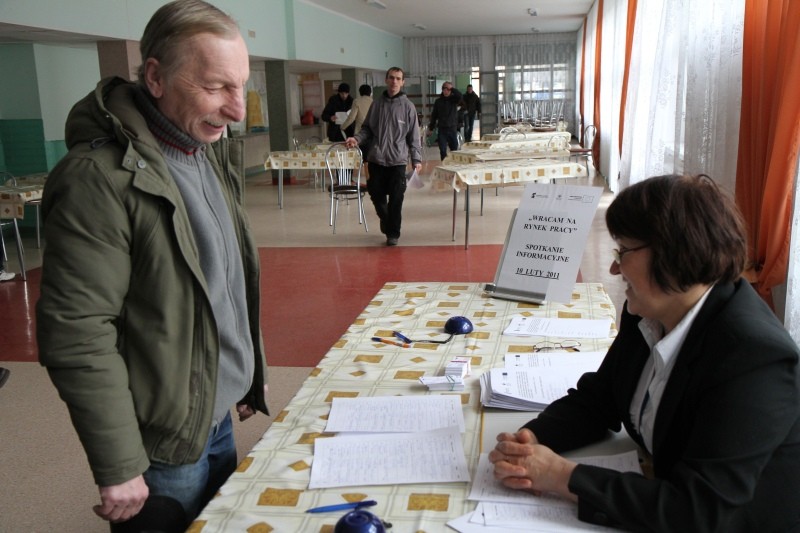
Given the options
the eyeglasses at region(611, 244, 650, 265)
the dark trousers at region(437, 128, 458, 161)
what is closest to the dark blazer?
the eyeglasses at region(611, 244, 650, 265)

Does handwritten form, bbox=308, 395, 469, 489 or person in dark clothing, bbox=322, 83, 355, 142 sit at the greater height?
person in dark clothing, bbox=322, 83, 355, 142

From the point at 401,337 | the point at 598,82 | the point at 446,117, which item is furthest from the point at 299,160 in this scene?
the point at 401,337

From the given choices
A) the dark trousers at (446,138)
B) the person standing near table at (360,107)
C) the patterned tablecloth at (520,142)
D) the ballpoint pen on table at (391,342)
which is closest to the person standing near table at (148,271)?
the ballpoint pen on table at (391,342)

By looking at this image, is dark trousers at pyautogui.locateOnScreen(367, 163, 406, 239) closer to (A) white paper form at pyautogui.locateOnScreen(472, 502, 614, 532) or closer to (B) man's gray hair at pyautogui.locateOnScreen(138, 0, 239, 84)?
(B) man's gray hair at pyautogui.locateOnScreen(138, 0, 239, 84)

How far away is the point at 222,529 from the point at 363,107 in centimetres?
956

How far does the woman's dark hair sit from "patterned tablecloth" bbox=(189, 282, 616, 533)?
0.52 metres

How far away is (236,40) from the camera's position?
4.30 ft

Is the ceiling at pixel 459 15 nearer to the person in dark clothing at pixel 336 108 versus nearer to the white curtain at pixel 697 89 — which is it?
the person in dark clothing at pixel 336 108

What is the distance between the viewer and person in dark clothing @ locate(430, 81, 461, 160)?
13.4 metres

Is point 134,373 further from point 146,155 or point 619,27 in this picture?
point 619,27

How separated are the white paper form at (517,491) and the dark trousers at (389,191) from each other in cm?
540

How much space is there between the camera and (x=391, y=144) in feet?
21.7

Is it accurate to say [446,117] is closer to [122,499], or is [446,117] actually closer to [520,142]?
[520,142]

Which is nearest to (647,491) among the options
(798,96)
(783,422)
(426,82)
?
(783,422)
